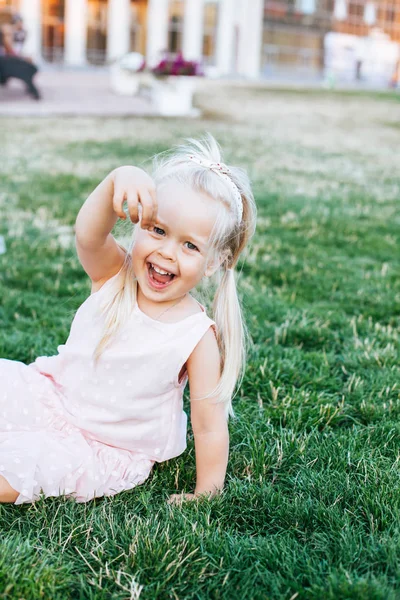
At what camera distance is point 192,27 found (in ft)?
169

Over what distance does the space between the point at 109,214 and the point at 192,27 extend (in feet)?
172

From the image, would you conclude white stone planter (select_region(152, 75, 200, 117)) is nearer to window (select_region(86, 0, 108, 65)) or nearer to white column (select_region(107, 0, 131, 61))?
window (select_region(86, 0, 108, 65))

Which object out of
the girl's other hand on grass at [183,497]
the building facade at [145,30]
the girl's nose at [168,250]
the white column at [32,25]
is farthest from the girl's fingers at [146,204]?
the white column at [32,25]

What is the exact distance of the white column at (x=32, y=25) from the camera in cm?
4219

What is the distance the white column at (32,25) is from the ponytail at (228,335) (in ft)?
140

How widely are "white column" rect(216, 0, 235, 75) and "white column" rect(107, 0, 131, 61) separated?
8591 millimetres

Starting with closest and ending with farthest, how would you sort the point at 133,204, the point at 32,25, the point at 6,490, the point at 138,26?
the point at 133,204 < the point at 6,490 < the point at 32,25 < the point at 138,26

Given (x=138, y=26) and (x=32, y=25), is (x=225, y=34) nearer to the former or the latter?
(x=138, y=26)

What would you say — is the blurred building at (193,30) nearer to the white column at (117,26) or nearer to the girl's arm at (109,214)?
the white column at (117,26)

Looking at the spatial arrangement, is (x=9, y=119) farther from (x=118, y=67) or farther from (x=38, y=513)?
(x=38, y=513)

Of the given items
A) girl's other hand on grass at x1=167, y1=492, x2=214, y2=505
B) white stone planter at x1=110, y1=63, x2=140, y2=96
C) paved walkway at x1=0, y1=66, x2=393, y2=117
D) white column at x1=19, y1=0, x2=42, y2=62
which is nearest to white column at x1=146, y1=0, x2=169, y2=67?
white column at x1=19, y1=0, x2=42, y2=62

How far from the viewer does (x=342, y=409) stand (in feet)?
11.3

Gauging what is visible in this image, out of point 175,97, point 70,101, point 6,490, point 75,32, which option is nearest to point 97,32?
point 75,32

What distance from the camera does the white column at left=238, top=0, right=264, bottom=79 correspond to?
59000mm
